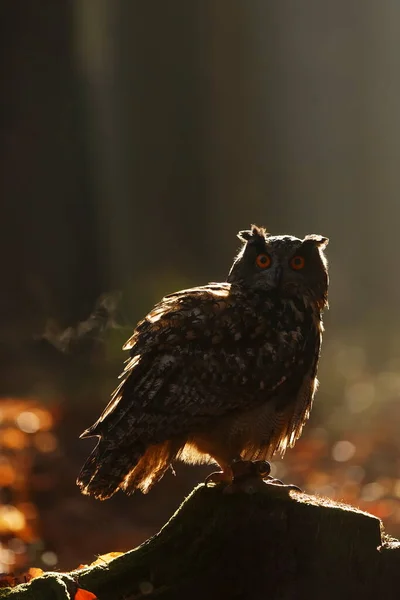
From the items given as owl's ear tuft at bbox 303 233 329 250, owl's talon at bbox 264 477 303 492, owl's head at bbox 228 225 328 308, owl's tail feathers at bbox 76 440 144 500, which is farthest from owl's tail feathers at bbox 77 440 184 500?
owl's ear tuft at bbox 303 233 329 250

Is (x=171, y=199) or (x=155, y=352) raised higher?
(x=171, y=199)

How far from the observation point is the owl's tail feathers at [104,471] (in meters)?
3.00

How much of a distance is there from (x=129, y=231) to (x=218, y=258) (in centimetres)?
144

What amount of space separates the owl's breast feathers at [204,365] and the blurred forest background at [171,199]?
7.06 feet

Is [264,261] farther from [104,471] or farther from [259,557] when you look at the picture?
[259,557]

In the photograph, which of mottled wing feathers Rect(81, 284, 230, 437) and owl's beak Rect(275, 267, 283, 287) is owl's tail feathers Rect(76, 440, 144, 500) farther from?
owl's beak Rect(275, 267, 283, 287)

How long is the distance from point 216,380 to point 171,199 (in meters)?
8.73

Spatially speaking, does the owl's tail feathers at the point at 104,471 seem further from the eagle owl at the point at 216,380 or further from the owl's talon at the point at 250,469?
the owl's talon at the point at 250,469

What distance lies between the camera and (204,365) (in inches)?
125

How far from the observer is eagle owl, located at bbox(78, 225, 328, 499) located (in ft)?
10.1

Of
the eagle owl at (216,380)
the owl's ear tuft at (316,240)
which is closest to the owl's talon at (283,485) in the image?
the eagle owl at (216,380)

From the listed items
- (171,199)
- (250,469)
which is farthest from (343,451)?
(171,199)

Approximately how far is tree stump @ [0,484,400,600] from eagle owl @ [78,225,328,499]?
41cm

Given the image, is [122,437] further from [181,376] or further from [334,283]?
[334,283]
